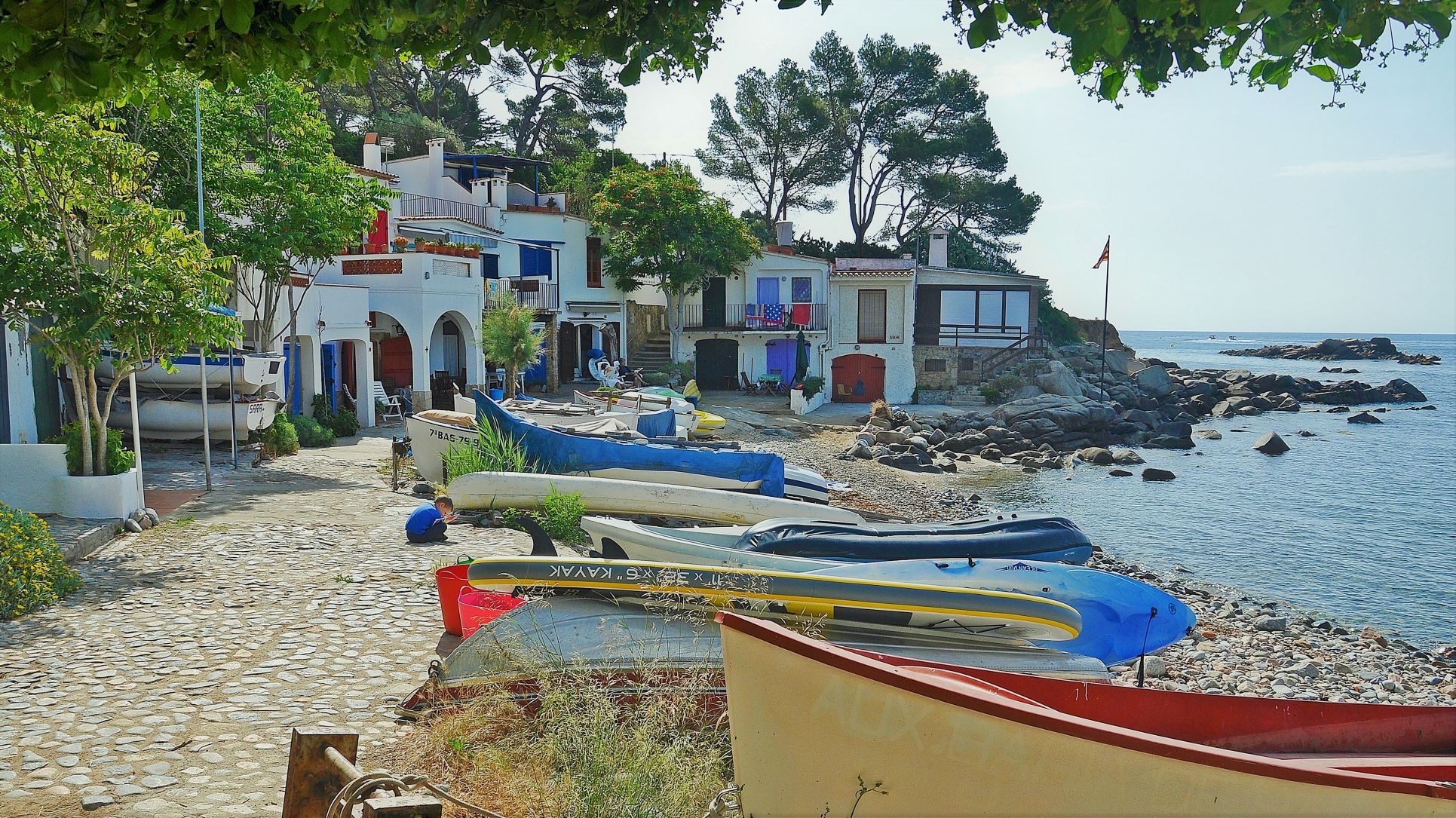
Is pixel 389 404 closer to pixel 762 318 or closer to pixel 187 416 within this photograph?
pixel 187 416

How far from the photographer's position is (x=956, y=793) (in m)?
4.14

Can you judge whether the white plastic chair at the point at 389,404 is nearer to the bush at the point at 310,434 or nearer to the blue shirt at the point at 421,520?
the bush at the point at 310,434

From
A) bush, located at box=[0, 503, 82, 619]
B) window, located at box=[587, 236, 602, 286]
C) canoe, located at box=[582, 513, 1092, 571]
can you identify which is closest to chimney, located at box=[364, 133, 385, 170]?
window, located at box=[587, 236, 602, 286]

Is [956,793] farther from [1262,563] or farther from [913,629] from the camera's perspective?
[1262,563]

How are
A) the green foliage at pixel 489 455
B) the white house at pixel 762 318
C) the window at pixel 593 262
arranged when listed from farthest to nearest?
1. the white house at pixel 762 318
2. the window at pixel 593 262
3. the green foliage at pixel 489 455

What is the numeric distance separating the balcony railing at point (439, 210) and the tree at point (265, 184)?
45.9 feet

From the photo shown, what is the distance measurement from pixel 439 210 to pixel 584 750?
32395mm

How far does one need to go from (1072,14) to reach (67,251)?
35.3ft

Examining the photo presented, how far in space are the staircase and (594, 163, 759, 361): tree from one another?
3.44 m

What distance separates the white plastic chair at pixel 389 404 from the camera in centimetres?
2562

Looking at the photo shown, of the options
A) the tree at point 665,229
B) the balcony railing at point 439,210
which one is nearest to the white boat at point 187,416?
the balcony railing at point 439,210

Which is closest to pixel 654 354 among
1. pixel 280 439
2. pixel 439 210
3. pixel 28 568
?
pixel 439 210

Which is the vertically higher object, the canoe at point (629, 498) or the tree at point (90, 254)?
the tree at point (90, 254)

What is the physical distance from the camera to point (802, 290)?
40812 millimetres
